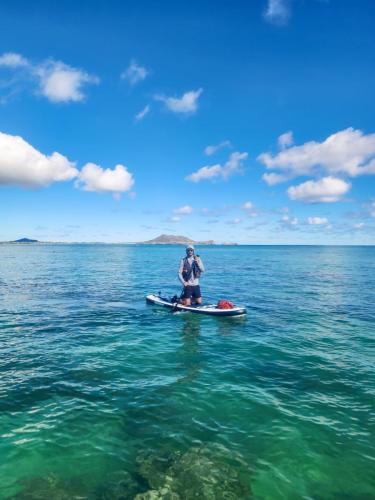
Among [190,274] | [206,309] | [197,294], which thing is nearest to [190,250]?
[190,274]

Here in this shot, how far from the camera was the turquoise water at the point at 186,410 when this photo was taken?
7242 millimetres

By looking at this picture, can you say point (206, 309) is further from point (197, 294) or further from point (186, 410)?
point (186, 410)

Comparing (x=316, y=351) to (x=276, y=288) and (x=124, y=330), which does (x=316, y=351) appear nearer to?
(x=124, y=330)

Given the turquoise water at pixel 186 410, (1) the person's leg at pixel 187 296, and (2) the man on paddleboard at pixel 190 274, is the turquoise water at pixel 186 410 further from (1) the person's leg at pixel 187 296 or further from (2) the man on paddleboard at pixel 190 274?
(2) the man on paddleboard at pixel 190 274

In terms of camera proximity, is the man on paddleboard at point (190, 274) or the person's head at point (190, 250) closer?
the person's head at point (190, 250)

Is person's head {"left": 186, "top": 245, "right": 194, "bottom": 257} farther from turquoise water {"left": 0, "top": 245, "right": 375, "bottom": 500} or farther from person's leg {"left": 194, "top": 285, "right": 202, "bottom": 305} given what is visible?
turquoise water {"left": 0, "top": 245, "right": 375, "bottom": 500}

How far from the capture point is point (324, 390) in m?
11.6

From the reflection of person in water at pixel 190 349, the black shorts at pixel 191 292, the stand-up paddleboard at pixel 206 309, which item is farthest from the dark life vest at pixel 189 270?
the reflection of person in water at pixel 190 349

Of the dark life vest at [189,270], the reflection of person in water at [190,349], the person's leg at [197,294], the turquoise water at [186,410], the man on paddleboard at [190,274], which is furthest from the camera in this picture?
the person's leg at [197,294]

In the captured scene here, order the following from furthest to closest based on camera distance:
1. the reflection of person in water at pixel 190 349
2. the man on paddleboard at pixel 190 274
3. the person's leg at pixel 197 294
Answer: the person's leg at pixel 197 294, the man on paddleboard at pixel 190 274, the reflection of person in water at pixel 190 349

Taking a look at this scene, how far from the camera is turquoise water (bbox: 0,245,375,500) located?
724 cm

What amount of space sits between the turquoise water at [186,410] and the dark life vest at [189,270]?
3.65m

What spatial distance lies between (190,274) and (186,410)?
13.1m

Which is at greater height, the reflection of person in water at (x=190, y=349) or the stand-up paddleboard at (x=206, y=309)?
the stand-up paddleboard at (x=206, y=309)
